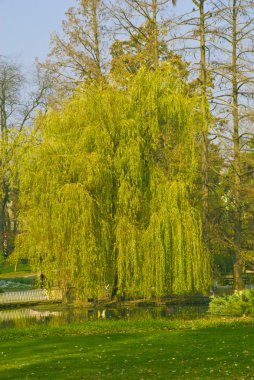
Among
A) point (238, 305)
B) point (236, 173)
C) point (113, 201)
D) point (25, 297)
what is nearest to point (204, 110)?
point (236, 173)

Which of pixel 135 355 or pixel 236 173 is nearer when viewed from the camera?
pixel 135 355

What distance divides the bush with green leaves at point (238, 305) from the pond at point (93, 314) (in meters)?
1.00

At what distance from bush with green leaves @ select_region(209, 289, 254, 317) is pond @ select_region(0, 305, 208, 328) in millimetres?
999

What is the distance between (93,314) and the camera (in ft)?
86.3

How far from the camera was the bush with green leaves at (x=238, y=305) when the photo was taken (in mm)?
22688

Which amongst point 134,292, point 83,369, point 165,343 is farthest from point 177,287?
point 83,369

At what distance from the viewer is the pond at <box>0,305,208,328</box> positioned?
24.7 meters

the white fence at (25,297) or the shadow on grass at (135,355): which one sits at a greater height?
the white fence at (25,297)

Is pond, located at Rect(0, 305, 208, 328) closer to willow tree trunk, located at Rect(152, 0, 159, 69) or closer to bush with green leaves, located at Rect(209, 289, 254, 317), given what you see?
bush with green leaves, located at Rect(209, 289, 254, 317)

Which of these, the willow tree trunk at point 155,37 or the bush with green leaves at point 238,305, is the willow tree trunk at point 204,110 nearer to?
the willow tree trunk at point 155,37

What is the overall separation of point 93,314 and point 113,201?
14.9 ft

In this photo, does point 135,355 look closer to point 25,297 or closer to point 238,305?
point 238,305

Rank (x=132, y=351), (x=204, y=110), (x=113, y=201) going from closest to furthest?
(x=132, y=351), (x=113, y=201), (x=204, y=110)

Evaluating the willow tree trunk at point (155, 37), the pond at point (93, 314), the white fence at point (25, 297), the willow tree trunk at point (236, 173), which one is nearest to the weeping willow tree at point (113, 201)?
the pond at point (93, 314)
